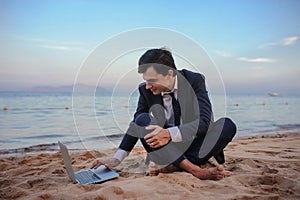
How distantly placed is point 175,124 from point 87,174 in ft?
2.65

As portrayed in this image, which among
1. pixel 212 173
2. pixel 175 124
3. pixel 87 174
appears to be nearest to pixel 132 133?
pixel 175 124

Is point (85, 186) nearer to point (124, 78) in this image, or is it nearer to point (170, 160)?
point (170, 160)

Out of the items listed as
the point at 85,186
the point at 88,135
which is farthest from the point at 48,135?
the point at 85,186

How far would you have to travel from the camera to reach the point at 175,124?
2176mm

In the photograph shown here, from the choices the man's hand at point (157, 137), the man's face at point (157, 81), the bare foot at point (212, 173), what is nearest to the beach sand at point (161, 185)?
the bare foot at point (212, 173)

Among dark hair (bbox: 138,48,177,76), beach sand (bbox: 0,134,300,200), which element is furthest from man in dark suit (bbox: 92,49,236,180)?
beach sand (bbox: 0,134,300,200)

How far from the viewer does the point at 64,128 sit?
20.4 ft

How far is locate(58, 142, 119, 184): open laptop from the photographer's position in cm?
192

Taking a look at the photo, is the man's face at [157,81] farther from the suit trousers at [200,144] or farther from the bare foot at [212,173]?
the bare foot at [212,173]

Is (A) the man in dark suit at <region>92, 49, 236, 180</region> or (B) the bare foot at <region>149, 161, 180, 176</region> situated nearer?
(A) the man in dark suit at <region>92, 49, 236, 180</region>

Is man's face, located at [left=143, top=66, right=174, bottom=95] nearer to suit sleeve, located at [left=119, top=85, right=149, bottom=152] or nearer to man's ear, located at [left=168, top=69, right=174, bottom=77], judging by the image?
man's ear, located at [left=168, top=69, right=174, bottom=77]

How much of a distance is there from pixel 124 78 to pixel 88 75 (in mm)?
347

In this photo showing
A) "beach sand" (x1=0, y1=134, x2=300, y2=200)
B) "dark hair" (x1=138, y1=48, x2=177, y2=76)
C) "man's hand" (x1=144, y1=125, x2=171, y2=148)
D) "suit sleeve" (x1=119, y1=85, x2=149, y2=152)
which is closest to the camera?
"beach sand" (x1=0, y1=134, x2=300, y2=200)

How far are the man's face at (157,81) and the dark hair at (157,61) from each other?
0.09 feet
